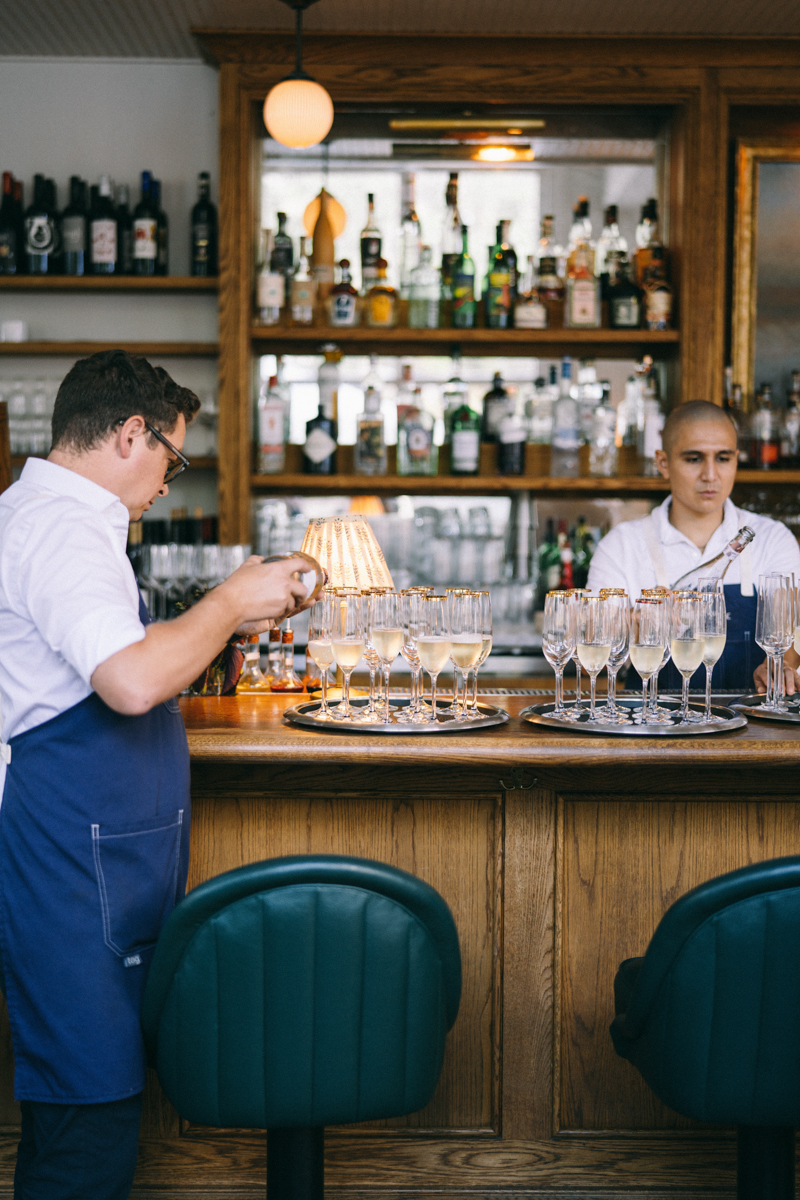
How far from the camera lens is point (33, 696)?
53.2 inches

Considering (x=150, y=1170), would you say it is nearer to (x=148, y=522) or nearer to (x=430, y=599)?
(x=430, y=599)

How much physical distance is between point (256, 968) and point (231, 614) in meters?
0.43

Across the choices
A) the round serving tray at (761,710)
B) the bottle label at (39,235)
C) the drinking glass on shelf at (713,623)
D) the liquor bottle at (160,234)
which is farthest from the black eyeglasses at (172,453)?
the bottle label at (39,235)

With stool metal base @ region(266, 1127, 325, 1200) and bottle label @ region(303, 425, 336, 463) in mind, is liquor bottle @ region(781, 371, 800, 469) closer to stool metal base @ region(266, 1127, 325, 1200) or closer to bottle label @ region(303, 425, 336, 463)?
bottle label @ region(303, 425, 336, 463)

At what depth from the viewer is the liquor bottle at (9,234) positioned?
3.50 metres

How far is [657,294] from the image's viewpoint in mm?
3463

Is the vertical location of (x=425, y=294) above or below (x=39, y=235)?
below

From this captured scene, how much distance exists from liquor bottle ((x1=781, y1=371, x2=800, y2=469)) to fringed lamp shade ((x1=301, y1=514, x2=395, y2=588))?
6.59 feet

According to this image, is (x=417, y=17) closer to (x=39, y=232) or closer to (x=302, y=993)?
(x=39, y=232)

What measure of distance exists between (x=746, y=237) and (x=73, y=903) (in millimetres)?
3069

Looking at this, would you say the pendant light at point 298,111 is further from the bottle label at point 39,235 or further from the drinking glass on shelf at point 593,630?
the drinking glass on shelf at point 593,630

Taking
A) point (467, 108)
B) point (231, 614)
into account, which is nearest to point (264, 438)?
point (467, 108)

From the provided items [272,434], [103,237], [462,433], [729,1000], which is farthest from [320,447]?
[729,1000]

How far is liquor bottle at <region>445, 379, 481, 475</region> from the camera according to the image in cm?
350
